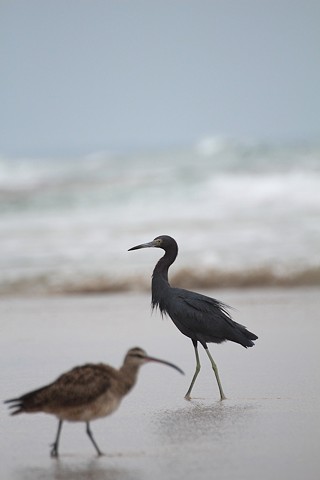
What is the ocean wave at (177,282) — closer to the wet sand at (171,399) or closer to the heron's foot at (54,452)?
the wet sand at (171,399)

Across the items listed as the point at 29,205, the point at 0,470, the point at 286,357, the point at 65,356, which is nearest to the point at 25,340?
the point at 65,356

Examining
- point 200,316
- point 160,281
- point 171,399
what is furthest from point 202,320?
point 171,399

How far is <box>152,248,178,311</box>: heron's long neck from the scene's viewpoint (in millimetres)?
6820

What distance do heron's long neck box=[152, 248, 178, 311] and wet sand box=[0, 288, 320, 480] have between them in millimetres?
479

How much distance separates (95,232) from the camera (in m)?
15.8

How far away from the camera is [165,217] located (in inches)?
684

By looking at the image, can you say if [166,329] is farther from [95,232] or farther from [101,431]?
[95,232]

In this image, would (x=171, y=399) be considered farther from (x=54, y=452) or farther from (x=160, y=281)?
(x=54, y=452)

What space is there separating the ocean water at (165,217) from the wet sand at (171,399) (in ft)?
5.75

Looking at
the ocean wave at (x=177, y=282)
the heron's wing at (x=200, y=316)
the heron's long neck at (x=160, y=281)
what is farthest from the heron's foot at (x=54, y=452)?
the ocean wave at (x=177, y=282)

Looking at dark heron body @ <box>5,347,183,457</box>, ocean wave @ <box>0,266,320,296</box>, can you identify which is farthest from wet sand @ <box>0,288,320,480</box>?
ocean wave @ <box>0,266,320,296</box>

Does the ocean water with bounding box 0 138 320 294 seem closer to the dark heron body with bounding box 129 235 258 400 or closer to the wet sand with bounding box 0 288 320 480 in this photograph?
the wet sand with bounding box 0 288 320 480

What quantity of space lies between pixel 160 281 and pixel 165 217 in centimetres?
1050

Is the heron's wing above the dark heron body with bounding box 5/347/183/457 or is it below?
above
